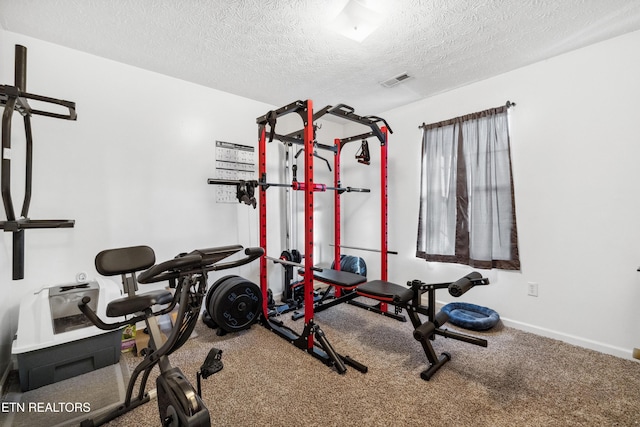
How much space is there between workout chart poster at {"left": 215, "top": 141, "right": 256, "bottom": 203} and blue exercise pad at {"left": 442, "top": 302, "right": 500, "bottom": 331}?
8.89ft

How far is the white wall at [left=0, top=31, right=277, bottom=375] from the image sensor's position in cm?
215

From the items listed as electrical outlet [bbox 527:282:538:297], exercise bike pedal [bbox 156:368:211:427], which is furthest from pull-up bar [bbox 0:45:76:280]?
electrical outlet [bbox 527:282:538:297]

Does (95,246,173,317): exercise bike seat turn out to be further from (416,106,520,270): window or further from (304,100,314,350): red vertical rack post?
(416,106,520,270): window

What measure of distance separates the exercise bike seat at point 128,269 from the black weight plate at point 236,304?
1036 mm

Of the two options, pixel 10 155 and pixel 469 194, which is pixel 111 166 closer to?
pixel 10 155

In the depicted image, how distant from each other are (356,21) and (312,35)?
0.37 meters

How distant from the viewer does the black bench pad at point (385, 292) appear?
2.20 m

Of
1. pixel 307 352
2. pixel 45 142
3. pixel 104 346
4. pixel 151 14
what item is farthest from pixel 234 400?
pixel 151 14

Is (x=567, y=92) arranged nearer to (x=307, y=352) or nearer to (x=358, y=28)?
(x=358, y=28)

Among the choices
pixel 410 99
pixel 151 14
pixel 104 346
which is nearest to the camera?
pixel 151 14

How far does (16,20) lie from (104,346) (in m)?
2.42

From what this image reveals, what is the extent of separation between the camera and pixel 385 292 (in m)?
→ 2.30

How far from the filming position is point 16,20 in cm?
194

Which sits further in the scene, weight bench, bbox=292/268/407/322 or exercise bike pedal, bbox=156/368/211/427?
weight bench, bbox=292/268/407/322
